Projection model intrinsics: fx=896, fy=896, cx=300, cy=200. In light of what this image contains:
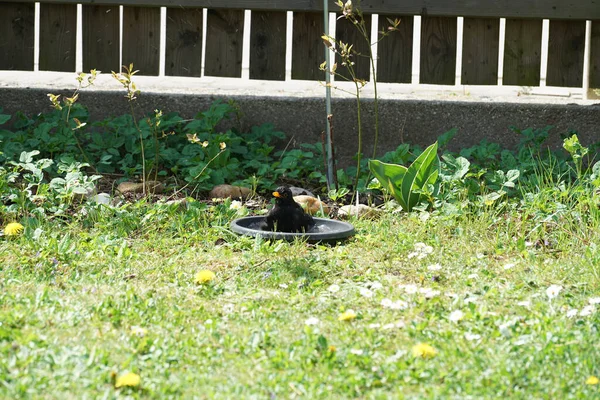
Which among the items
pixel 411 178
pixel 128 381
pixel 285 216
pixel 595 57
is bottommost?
pixel 128 381

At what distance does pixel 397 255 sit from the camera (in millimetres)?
3922

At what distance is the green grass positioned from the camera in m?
2.55

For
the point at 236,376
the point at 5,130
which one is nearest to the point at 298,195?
the point at 5,130

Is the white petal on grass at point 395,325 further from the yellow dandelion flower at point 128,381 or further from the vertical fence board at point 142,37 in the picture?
the vertical fence board at point 142,37

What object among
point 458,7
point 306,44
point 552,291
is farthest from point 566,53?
point 552,291

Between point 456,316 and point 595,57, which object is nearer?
point 456,316

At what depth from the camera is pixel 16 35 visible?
5.77m

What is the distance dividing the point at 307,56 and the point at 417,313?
2916mm

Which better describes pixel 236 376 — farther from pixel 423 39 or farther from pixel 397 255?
pixel 423 39

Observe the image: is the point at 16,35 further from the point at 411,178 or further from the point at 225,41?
the point at 411,178

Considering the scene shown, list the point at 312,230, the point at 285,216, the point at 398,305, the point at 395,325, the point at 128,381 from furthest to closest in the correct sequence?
the point at 312,230, the point at 285,216, the point at 398,305, the point at 395,325, the point at 128,381

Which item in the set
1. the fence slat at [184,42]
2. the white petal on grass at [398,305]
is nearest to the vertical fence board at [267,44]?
the fence slat at [184,42]

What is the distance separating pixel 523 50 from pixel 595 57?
455mm

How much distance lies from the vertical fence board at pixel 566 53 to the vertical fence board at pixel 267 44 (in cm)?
171
